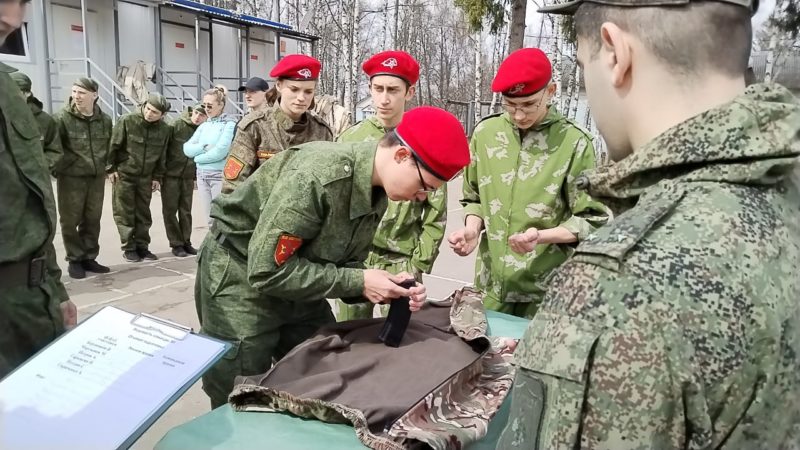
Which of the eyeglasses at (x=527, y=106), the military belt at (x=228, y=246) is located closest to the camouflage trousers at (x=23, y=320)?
the military belt at (x=228, y=246)

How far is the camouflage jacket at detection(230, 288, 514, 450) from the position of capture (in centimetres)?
147

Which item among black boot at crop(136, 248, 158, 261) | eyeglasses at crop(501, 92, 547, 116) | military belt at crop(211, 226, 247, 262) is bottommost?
black boot at crop(136, 248, 158, 261)

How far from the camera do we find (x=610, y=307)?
67cm

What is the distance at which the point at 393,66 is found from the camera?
316 centimetres

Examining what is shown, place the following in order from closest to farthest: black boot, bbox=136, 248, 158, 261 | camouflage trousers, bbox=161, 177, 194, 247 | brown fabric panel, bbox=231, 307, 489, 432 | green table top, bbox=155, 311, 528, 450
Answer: green table top, bbox=155, 311, 528, 450 → brown fabric panel, bbox=231, 307, 489, 432 → black boot, bbox=136, 248, 158, 261 → camouflage trousers, bbox=161, 177, 194, 247

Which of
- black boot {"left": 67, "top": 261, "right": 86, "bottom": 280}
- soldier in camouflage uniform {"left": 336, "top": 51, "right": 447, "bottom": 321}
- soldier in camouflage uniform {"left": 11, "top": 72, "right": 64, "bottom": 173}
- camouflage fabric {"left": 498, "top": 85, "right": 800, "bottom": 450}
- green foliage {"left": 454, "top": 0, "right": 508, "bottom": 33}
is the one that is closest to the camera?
camouflage fabric {"left": 498, "top": 85, "right": 800, "bottom": 450}

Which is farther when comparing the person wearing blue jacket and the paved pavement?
the person wearing blue jacket

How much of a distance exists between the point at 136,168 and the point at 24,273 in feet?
15.0

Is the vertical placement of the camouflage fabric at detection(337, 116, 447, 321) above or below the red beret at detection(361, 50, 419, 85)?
below

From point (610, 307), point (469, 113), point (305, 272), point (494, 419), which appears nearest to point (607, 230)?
point (610, 307)

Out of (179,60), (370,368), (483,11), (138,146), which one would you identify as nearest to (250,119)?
(370,368)

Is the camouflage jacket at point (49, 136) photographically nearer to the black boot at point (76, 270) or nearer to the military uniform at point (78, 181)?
the military uniform at point (78, 181)

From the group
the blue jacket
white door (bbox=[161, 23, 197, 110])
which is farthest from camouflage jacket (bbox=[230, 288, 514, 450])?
white door (bbox=[161, 23, 197, 110])

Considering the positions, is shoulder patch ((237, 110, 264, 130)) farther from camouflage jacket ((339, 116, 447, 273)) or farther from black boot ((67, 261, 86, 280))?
black boot ((67, 261, 86, 280))
